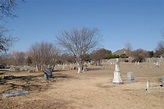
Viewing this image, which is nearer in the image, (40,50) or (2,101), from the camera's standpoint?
(2,101)

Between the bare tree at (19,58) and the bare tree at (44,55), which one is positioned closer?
the bare tree at (44,55)

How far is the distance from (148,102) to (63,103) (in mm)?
3754

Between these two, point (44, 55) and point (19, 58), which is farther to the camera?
point (19, 58)

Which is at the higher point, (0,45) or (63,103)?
(0,45)

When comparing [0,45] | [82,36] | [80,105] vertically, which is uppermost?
[82,36]

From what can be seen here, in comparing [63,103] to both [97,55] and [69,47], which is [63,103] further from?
[97,55]

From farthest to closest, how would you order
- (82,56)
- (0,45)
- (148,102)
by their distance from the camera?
(82,56) < (0,45) < (148,102)

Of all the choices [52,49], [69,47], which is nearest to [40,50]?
[52,49]

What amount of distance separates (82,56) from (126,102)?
1249 inches

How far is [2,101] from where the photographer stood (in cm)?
958

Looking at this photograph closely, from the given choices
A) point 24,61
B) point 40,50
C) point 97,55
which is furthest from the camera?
point 24,61

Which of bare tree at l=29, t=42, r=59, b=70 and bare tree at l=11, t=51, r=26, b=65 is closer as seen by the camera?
bare tree at l=29, t=42, r=59, b=70

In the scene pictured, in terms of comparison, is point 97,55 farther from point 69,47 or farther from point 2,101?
point 2,101

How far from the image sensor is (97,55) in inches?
2603
